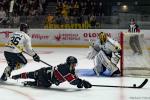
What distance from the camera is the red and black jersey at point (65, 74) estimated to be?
742 centimetres

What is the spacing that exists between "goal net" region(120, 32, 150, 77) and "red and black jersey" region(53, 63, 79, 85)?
211 cm

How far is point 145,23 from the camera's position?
49.7 feet

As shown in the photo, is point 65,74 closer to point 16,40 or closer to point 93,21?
point 16,40

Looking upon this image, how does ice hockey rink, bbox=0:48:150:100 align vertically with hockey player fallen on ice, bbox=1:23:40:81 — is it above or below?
below

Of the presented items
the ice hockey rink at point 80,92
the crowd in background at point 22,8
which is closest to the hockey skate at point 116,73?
the ice hockey rink at point 80,92

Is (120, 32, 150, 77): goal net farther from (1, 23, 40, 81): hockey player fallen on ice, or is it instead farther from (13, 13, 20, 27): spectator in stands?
(13, 13, 20, 27): spectator in stands

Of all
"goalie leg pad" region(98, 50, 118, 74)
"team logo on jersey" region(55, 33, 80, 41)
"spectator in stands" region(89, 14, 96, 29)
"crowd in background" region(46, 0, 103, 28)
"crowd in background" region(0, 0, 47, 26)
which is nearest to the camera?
"goalie leg pad" region(98, 50, 118, 74)

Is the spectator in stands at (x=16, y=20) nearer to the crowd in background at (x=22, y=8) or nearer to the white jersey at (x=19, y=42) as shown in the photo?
the crowd in background at (x=22, y=8)

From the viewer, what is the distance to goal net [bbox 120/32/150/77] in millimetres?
9367

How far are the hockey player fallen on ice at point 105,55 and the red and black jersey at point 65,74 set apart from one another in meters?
1.97

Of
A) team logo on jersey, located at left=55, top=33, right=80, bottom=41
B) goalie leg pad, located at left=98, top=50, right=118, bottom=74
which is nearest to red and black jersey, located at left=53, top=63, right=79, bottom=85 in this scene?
goalie leg pad, located at left=98, top=50, right=118, bottom=74

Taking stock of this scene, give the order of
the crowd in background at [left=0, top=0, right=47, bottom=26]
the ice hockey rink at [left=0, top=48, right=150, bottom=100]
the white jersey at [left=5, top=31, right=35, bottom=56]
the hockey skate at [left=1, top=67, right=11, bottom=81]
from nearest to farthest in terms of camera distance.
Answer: the ice hockey rink at [left=0, top=48, right=150, bottom=100]
the white jersey at [left=5, top=31, right=35, bottom=56]
the hockey skate at [left=1, top=67, right=11, bottom=81]
the crowd in background at [left=0, top=0, right=47, bottom=26]

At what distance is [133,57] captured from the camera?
9.45m

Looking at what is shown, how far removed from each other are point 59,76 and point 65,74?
0.13m
